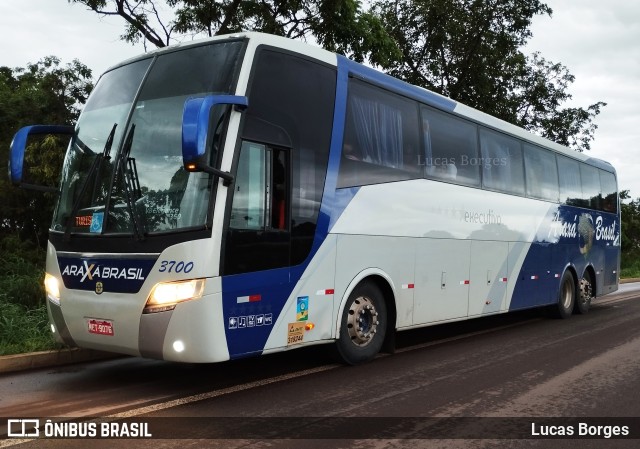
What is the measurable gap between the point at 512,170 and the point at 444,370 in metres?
4.97

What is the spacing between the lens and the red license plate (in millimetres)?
5797

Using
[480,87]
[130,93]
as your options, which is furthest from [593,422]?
[480,87]

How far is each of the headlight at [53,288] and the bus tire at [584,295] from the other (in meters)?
11.2

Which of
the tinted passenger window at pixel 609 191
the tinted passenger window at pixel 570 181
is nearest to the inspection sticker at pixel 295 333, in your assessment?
the tinted passenger window at pixel 570 181

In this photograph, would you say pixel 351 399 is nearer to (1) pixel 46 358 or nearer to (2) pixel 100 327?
(2) pixel 100 327

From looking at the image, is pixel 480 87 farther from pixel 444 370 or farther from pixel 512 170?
pixel 444 370

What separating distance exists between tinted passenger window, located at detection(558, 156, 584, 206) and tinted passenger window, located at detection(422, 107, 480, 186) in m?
4.02

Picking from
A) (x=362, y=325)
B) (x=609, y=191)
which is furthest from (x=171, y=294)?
(x=609, y=191)

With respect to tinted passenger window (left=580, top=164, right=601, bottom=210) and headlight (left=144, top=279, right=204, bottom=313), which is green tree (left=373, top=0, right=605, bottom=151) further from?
headlight (left=144, top=279, right=204, bottom=313)

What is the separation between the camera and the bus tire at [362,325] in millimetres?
7273

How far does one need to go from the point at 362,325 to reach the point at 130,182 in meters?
3.22

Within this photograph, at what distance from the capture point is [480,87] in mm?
22047

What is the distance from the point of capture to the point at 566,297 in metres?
13.4

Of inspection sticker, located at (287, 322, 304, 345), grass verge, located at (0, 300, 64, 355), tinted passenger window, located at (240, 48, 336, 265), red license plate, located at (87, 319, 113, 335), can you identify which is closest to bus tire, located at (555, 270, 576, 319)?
tinted passenger window, located at (240, 48, 336, 265)
